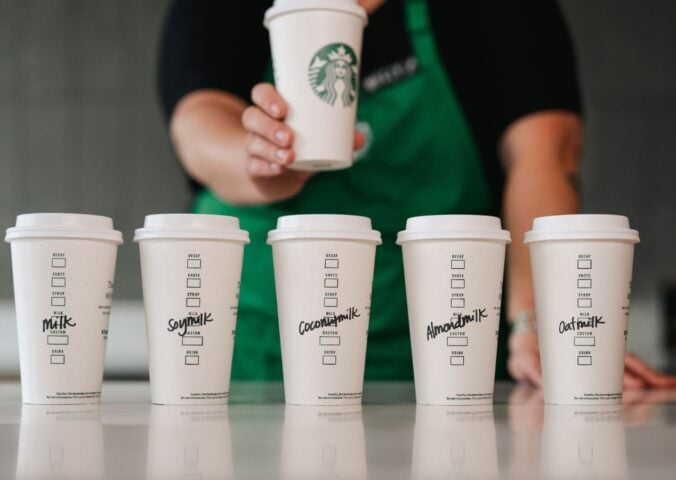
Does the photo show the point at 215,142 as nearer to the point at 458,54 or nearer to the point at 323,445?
the point at 458,54

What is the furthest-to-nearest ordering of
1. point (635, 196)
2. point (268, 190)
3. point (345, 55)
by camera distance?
point (635, 196)
point (268, 190)
point (345, 55)

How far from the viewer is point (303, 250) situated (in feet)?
2.81

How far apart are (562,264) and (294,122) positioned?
371 mm

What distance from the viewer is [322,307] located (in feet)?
2.80

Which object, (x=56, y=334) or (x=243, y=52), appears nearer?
(x=56, y=334)

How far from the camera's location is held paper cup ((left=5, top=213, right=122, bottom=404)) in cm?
84

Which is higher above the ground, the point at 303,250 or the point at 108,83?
the point at 108,83

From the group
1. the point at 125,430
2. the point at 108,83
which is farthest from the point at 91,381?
the point at 108,83

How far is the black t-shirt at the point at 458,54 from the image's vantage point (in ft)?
5.19

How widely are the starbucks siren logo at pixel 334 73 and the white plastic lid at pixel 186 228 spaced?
0.25 meters

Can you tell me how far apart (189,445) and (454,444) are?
0.17m

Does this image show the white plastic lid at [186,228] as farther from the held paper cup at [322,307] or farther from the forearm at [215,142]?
the forearm at [215,142]

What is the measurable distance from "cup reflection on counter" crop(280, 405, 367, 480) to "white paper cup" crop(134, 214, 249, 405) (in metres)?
0.10

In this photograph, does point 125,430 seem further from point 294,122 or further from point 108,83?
point 108,83
